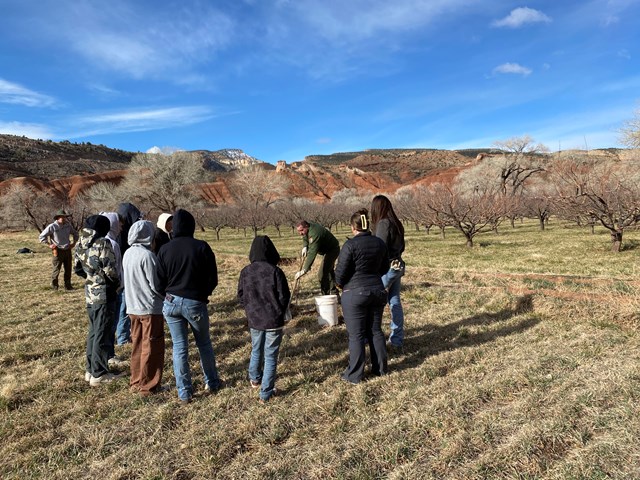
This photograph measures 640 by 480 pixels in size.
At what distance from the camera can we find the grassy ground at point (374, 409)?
2.62m

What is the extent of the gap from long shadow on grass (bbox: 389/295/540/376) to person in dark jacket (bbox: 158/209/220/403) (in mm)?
2173

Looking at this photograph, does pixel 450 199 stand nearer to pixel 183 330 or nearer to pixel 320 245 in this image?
pixel 320 245

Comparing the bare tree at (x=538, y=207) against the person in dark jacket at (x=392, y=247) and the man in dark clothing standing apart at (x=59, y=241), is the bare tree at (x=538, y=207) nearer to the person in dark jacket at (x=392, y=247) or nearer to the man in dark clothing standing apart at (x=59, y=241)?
the person in dark jacket at (x=392, y=247)

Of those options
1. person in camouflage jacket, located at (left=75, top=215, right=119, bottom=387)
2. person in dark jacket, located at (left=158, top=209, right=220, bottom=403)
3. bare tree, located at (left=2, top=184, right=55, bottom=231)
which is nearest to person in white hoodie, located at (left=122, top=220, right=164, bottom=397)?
person in dark jacket, located at (left=158, top=209, right=220, bottom=403)

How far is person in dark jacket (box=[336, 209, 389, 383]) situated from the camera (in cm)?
376

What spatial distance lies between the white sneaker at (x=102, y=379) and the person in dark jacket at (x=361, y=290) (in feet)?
8.35

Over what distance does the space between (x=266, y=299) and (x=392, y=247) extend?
188 centimetres

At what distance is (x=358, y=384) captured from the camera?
149 inches

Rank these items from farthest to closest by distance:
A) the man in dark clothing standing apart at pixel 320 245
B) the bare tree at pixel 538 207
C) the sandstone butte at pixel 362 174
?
1. the sandstone butte at pixel 362 174
2. the bare tree at pixel 538 207
3. the man in dark clothing standing apart at pixel 320 245

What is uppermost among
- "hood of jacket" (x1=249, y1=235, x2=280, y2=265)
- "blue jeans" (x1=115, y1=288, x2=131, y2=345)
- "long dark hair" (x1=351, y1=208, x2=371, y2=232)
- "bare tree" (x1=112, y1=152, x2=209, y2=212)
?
"bare tree" (x1=112, y1=152, x2=209, y2=212)

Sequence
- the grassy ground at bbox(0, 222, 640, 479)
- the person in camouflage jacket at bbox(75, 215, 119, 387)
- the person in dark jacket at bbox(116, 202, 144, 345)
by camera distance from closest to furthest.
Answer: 1. the grassy ground at bbox(0, 222, 640, 479)
2. the person in camouflage jacket at bbox(75, 215, 119, 387)
3. the person in dark jacket at bbox(116, 202, 144, 345)

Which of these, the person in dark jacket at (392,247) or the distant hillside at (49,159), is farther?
the distant hillside at (49,159)

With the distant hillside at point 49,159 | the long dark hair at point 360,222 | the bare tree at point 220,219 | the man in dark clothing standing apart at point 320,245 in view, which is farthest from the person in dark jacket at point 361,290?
the distant hillside at point 49,159

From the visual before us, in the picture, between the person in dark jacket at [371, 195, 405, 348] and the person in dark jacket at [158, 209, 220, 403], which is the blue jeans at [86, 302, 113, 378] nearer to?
the person in dark jacket at [158, 209, 220, 403]
